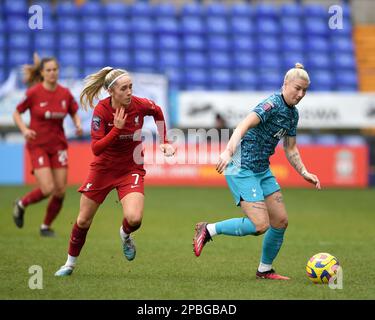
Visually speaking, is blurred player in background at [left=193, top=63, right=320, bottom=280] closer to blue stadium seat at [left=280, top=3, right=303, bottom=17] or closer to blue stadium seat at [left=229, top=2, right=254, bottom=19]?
blue stadium seat at [left=229, top=2, right=254, bottom=19]

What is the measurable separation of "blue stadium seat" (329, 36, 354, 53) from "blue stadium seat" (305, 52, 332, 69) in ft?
1.69

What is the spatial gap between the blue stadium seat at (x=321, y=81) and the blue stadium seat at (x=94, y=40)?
6074 mm

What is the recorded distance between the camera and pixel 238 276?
7.99 m

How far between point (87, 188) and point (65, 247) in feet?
7.86

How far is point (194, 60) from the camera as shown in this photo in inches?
928

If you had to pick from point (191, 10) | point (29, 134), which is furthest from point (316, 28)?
point (29, 134)

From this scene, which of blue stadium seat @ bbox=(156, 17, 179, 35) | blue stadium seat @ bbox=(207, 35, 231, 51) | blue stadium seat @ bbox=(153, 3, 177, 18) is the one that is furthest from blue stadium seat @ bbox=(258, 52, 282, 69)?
blue stadium seat @ bbox=(153, 3, 177, 18)

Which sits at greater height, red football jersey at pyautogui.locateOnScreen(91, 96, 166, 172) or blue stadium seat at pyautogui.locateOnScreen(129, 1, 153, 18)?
blue stadium seat at pyautogui.locateOnScreen(129, 1, 153, 18)

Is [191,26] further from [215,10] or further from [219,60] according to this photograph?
[219,60]

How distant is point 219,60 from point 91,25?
3.84 metres

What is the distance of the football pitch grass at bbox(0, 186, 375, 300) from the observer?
7008 mm

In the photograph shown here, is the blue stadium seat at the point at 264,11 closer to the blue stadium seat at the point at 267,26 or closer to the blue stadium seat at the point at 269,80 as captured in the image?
the blue stadium seat at the point at 267,26

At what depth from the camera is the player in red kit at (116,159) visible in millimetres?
7621

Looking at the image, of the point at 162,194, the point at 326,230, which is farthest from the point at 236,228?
the point at 162,194
